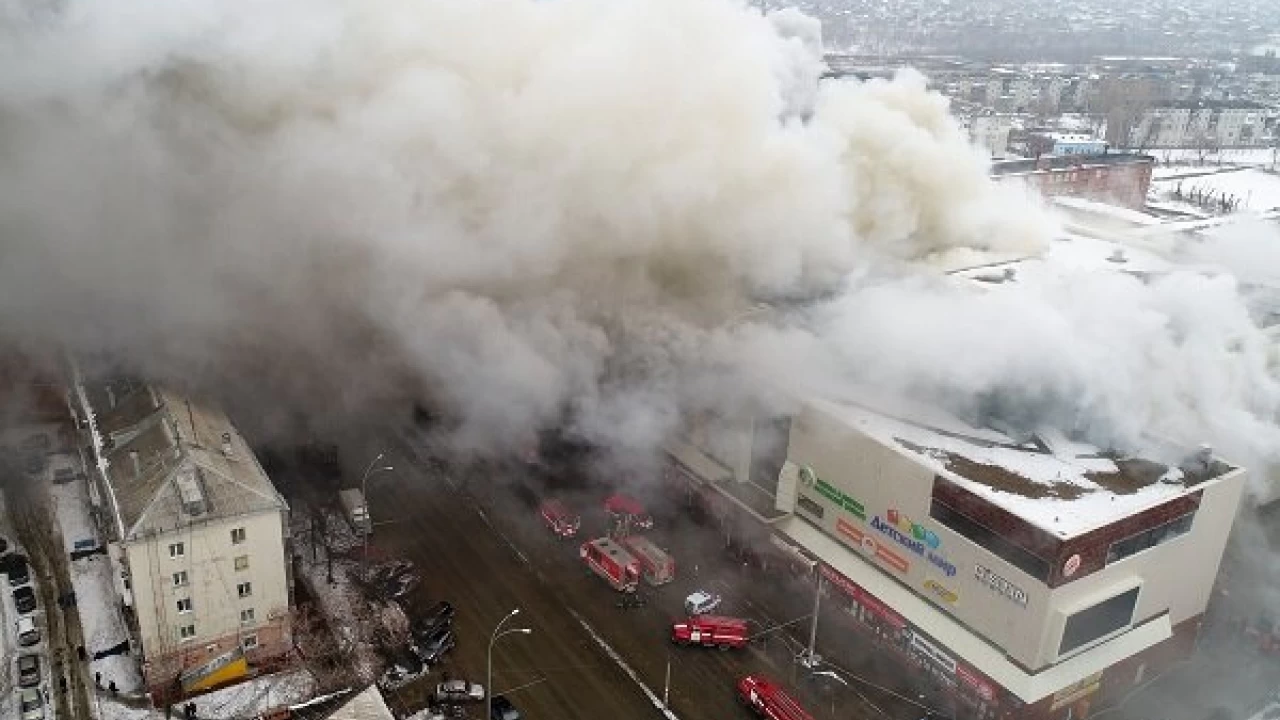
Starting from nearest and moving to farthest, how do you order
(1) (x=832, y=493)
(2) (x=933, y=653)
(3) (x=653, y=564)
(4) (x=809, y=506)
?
(2) (x=933, y=653), (1) (x=832, y=493), (3) (x=653, y=564), (4) (x=809, y=506)

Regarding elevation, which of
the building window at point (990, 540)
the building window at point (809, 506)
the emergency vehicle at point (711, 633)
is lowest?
the emergency vehicle at point (711, 633)

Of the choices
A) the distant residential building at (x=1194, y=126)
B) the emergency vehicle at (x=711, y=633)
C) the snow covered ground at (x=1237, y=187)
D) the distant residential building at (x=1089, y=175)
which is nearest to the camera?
the emergency vehicle at (x=711, y=633)

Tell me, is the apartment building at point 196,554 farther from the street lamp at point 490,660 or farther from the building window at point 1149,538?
the building window at point 1149,538

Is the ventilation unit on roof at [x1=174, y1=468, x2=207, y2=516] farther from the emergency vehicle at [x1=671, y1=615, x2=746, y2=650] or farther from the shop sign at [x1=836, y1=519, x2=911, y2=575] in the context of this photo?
the shop sign at [x1=836, y1=519, x2=911, y2=575]

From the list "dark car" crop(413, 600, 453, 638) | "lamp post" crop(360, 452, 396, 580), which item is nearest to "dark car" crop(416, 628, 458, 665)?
"dark car" crop(413, 600, 453, 638)

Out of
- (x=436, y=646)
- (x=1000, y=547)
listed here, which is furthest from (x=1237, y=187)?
(x=436, y=646)

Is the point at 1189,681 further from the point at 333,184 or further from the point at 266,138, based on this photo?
the point at 266,138

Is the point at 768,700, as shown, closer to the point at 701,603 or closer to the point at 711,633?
the point at 711,633

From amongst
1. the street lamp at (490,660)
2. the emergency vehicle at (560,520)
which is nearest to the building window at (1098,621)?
the street lamp at (490,660)
